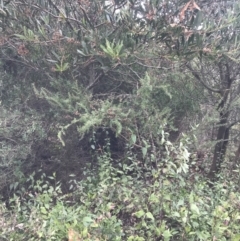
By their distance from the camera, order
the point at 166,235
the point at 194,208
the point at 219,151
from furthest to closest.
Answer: the point at 219,151 → the point at 194,208 → the point at 166,235

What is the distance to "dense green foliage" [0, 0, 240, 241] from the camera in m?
2.96

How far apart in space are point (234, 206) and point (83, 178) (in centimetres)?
170

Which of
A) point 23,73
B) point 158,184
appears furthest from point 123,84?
point 158,184

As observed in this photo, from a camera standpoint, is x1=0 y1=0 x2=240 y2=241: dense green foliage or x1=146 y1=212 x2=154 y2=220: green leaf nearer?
x1=146 y1=212 x2=154 y2=220: green leaf

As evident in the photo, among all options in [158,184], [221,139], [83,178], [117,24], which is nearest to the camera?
[158,184]

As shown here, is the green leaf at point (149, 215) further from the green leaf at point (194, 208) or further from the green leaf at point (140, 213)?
the green leaf at point (194, 208)

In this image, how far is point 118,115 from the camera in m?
3.48

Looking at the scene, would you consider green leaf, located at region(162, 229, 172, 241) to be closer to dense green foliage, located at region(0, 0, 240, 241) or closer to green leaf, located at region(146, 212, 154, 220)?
dense green foliage, located at region(0, 0, 240, 241)

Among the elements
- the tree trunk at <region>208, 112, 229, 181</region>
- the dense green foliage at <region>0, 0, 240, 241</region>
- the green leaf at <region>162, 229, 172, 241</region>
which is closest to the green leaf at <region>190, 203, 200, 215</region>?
the dense green foliage at <region>0, 0, 240, 241</region>

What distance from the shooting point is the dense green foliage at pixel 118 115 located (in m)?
2.96

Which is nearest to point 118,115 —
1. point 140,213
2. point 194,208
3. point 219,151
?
point 140,213

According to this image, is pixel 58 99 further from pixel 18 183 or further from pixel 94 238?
pixel 94 238

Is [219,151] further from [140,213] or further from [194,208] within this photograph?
[140,213]

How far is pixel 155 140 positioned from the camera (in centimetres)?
355
